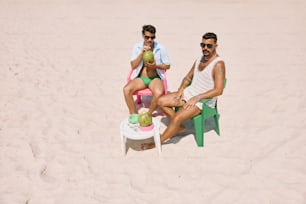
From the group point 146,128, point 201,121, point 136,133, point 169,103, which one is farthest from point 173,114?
point 136,133

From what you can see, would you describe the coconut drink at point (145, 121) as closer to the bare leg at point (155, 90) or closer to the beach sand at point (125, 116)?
the beach sand at point (125, 116)

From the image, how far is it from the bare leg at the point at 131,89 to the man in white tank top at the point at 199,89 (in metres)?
0.52

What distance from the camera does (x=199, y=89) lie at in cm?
412

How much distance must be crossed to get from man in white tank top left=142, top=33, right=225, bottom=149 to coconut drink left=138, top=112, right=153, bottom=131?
1.16ft

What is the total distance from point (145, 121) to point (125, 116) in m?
1.34

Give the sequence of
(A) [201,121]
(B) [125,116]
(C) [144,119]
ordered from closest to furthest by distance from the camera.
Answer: (C) [144,119] → (A) [201,121] → (B) [125,116]

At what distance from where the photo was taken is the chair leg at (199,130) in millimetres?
4012

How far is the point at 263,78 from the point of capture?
628 centimetres

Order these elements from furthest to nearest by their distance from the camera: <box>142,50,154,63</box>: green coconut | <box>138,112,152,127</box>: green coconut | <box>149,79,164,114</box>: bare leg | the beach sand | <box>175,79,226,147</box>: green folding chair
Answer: <box>149,79,164,114</box>: bare leg < <box>142,50,154,63</box>: green coconut < <box>175,79,226,147</box>: green folding chair < <box>138,112,152,127</box>: green coconut < the beach sand

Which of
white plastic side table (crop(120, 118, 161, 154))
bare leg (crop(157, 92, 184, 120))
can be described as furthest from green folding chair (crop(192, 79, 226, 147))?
white plastic side table (crop(120, 118, 161, 154))

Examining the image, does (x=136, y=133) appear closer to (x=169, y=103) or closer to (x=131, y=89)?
(x=169, y=103)

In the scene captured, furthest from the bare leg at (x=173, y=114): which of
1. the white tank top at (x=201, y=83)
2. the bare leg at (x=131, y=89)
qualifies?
the bare leg at (x=131, y=89)

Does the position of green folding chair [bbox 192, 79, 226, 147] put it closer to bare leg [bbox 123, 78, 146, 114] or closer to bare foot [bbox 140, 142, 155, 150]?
bare foot [bbox 140, 142, 155, 150]

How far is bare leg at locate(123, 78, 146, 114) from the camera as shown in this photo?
15.0 feet
